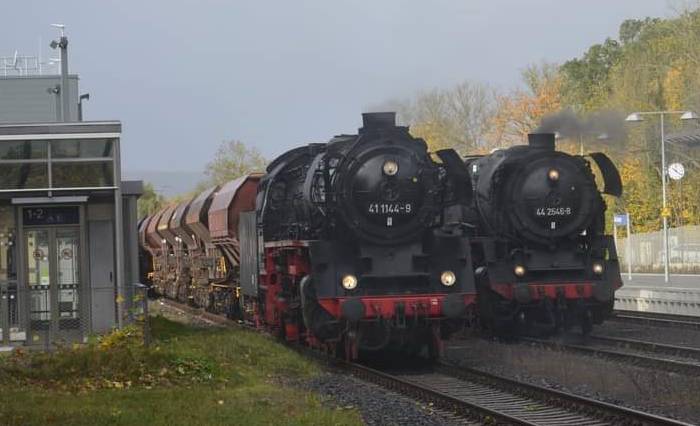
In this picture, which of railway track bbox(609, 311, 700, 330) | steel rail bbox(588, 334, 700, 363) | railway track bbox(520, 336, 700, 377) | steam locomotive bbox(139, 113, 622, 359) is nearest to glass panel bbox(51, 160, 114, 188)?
steam locomotive bbox(139, 113, 622, 359)

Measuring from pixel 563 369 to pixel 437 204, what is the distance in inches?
123

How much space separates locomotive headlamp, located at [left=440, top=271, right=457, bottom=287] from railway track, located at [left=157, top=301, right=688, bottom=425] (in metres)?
1.28

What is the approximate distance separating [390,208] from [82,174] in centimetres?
602

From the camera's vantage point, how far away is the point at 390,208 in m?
16.0

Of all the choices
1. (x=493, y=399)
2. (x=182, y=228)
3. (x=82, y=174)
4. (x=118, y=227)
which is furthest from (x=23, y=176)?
(x=182, y=228)

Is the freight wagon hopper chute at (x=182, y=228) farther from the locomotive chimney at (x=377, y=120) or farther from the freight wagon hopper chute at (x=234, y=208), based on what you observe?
the locomotive chimney at (x=377, y=120)

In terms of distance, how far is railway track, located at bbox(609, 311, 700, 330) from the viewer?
22.5 metres

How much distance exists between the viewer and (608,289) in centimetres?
1928

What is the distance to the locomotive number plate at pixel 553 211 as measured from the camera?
19578 mm

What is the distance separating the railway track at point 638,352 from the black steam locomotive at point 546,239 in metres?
0.62

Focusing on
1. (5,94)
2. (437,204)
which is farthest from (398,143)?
(5,94)

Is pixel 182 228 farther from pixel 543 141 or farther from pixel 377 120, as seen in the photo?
pixel 377 120

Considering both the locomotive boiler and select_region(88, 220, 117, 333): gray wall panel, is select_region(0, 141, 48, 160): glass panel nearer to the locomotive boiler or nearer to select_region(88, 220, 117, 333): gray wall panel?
select_region(88, 220, 117, 333): gray wall panel

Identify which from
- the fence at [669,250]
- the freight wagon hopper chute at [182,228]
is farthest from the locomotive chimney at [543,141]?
the fence at [669,250]
